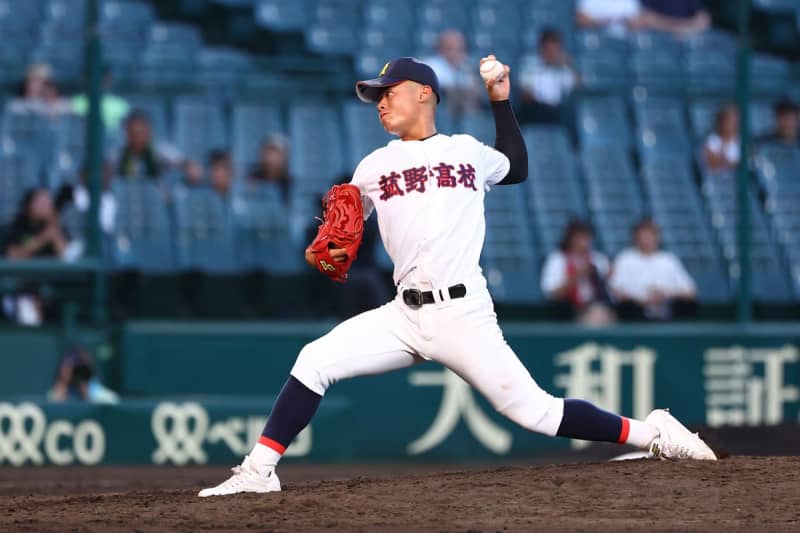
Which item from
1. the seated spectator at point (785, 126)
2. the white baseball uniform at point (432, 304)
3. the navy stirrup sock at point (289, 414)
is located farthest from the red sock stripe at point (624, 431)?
the seated spectator at point (785, 126)

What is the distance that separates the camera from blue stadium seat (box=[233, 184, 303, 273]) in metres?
11.4

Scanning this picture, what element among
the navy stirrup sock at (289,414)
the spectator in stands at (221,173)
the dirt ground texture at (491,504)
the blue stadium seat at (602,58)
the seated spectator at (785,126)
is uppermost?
the blue stadium seat at (602,58)

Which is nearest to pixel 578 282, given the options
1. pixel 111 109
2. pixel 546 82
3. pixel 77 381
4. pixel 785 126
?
pixel 546 82

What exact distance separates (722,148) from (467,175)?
23.7 ft

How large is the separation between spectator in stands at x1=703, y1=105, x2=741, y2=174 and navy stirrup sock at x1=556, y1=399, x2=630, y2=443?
22.7 ft

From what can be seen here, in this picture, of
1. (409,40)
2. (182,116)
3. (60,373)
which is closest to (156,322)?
(60,373)

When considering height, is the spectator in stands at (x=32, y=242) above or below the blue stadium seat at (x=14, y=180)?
below

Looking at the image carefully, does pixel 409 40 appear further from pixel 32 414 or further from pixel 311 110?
pixel 32 414

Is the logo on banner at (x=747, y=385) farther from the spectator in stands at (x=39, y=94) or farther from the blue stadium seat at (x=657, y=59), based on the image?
the spectator in stands at (x=39, y=94)

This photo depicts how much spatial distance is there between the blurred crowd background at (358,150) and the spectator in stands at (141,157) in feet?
0.06

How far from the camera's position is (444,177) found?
5969mm

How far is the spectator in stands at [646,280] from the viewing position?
447 inches

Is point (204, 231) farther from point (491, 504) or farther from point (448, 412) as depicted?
point (491, 504)

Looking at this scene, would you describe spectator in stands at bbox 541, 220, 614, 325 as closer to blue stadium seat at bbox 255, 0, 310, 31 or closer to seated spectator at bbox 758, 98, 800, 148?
seated spectator at bbox 758, 98, 800, 148
